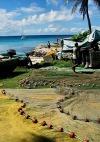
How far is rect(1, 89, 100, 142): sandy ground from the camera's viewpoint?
11.6 m

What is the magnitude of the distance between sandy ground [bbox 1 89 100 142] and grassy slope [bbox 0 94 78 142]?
1.74 feet

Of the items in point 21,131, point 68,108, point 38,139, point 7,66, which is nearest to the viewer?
point 38,139

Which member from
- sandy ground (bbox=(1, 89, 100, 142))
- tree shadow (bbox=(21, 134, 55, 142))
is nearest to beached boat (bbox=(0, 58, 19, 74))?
sandy ground (bbox=(1, 89, 100, 142))

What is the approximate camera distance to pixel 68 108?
1421 cm

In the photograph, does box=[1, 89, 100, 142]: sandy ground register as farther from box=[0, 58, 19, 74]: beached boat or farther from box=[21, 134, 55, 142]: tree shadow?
box=[0, 58, 19, 74]: beached boat

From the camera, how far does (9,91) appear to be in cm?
1772

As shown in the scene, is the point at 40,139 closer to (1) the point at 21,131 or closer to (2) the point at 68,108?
(1) the point at 21,131

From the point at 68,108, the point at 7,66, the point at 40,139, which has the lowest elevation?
the point at 40,139

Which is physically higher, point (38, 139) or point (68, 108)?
point (68, 108)

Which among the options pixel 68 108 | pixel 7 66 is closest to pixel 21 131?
pixel 68 108

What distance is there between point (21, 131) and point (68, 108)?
3.24 metres

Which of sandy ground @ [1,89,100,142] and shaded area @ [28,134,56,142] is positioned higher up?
sandy ground @ [1,89,100,142]

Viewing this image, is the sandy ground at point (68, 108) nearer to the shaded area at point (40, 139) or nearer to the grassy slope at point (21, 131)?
the grassy slope at point (21, 131)

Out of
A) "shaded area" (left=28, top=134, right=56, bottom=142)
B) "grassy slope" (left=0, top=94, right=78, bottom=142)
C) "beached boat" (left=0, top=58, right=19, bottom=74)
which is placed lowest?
"shaded area" (left=28, top=134, right=56, bottom=142)
